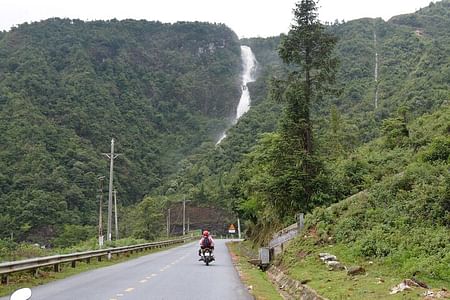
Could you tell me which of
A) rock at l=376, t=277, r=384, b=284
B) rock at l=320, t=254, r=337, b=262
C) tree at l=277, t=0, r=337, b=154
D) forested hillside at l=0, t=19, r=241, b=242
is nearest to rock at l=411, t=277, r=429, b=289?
rock at l=376, t=277, r=384, b=284

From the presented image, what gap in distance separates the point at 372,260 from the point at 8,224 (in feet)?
229

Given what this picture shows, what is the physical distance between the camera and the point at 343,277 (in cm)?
1280

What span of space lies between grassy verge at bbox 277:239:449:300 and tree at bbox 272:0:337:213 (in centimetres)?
711

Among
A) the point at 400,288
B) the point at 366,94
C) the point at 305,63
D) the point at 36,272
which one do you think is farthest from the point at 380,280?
the point at 366,94

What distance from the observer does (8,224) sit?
74.4 m

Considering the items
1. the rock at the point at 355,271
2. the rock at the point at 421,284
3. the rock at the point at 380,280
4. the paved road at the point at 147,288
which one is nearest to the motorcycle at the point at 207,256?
the paved road at the point at 147,288

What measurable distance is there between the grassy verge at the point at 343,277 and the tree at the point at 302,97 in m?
7.11

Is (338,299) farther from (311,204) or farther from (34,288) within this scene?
(311,204)

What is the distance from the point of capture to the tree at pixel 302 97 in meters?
26.4

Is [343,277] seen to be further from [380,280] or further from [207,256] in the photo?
[207,256]

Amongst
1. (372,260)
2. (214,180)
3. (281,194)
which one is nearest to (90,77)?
(214,180)

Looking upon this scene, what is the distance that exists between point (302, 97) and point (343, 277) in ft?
51.8

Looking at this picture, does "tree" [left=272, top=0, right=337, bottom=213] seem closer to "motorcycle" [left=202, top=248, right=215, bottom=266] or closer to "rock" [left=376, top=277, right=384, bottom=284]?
"motorcycle" [left=202, top=248, right=215, bottom=266]

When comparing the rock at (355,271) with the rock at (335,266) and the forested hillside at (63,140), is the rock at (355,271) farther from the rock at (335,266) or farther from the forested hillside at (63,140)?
the forested hillside at (63,140)
